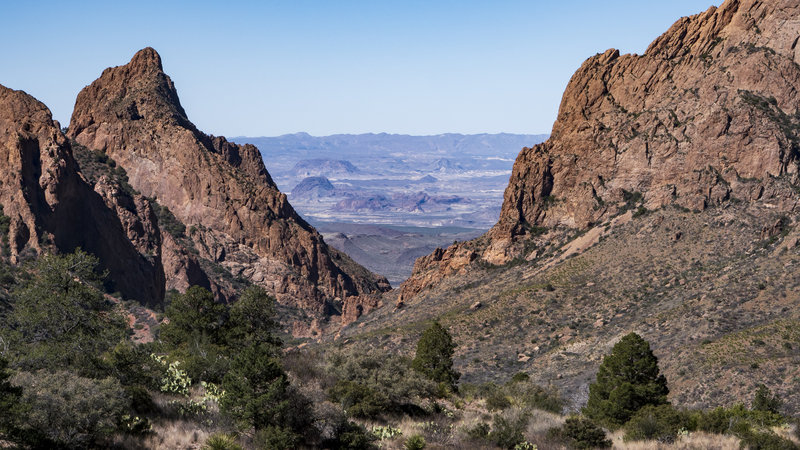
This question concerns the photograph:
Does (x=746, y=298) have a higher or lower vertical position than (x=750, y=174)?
lower

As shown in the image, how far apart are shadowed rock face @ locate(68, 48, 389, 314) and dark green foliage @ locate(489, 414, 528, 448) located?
368 ft

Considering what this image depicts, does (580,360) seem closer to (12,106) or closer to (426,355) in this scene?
(426,355)

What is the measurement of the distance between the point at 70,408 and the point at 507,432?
1470 cm

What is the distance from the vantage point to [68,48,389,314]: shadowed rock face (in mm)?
143250

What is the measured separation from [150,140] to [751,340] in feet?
389

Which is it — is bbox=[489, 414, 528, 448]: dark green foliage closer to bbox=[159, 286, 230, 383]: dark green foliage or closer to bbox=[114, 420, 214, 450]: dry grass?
bbox=[114, 420, 214, 450]: dry grass

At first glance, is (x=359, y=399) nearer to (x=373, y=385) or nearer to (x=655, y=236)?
(x=373, y=385)

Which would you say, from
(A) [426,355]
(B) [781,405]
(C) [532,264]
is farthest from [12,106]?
(B) [781,405]

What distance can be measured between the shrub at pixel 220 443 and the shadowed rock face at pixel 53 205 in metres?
80.4

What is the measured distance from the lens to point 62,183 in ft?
347

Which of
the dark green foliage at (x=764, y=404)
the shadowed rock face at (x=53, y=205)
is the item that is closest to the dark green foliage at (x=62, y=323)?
the dark green foliage at (x=764, y=404)

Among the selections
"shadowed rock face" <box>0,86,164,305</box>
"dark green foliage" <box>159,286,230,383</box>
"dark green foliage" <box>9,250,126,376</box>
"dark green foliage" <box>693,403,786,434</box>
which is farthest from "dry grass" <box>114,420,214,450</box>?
"shadowed rock face" <box>0,86,164,305</box>

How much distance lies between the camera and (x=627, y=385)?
40000 millimetres

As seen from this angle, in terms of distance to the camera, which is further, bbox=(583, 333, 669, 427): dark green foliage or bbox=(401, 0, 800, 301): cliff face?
bbox=(401, 0, 800, 301): cliff face
